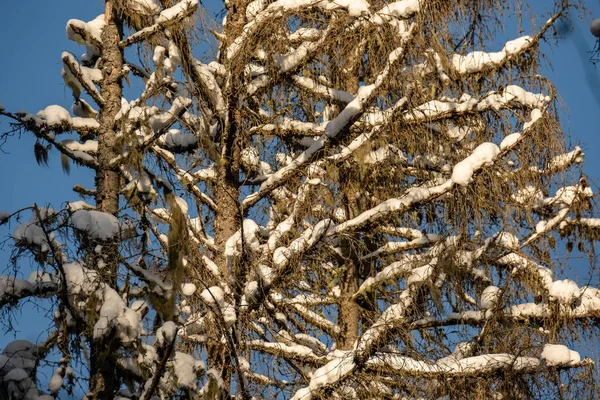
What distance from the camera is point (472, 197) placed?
708 centimetres

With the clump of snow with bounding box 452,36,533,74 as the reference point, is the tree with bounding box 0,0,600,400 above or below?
below

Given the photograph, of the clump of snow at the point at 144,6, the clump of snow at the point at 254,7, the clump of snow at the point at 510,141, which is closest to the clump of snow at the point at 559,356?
the clump of snow at the point at 510,141

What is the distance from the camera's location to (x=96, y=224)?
5.95 metres

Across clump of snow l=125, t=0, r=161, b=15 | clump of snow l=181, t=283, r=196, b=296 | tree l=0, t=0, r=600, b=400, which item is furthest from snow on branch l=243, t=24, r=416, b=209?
clump of snow l=181, t=283, r=196, b=296

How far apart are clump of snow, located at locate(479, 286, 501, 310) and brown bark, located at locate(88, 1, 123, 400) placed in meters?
3.03

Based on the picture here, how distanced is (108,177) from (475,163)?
9.19 ft

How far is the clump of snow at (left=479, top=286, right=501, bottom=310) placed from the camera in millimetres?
7366

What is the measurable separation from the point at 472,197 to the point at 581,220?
2108mm

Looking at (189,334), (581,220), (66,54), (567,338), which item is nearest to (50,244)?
(189,334)

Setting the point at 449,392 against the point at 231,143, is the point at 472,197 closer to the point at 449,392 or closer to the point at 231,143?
the point at 449,392

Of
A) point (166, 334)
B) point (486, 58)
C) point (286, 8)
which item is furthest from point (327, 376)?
point (486, 58)

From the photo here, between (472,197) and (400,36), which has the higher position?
(400,36)

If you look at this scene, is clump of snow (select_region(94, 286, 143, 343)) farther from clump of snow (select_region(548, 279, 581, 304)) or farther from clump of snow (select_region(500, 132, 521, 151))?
clump of snow (select_region(548, 279, 581, 304))

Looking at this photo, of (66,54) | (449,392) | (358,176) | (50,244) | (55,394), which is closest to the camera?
(50,244)
